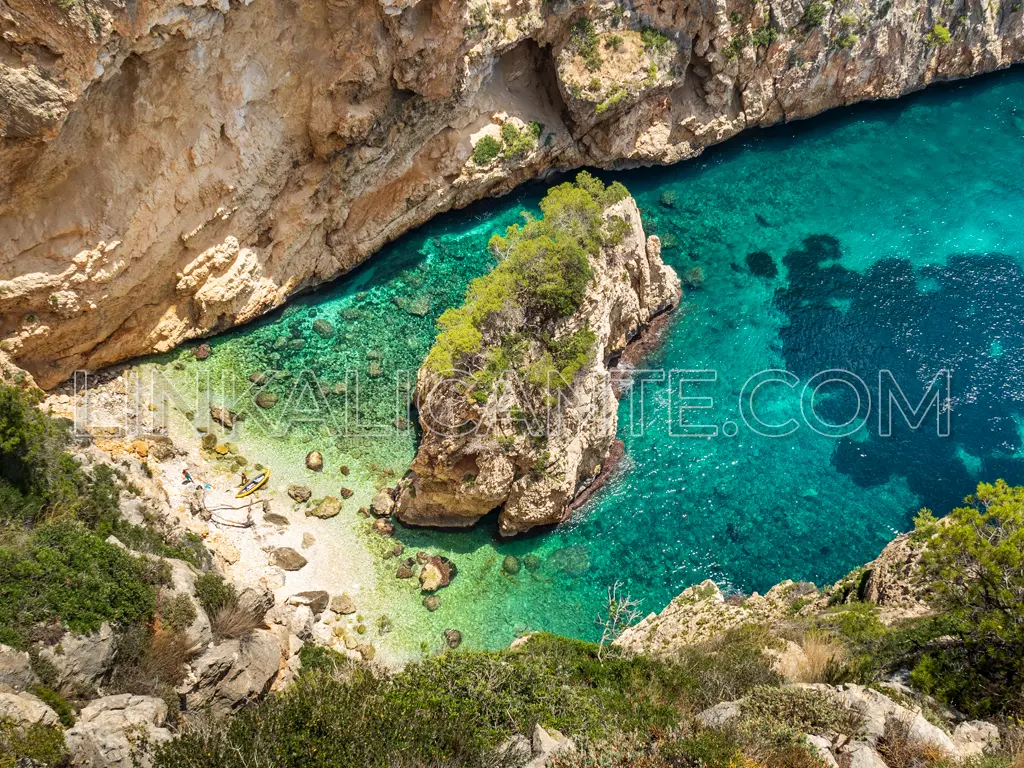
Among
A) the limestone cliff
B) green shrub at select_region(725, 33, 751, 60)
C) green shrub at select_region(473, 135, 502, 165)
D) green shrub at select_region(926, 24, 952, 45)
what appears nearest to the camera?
the limestone cliff

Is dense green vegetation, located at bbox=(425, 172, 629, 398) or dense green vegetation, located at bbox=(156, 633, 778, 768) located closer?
dense green vegetation, located at bbox=(156, 633, 778, 768)

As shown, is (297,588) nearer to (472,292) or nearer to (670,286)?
(472,292)

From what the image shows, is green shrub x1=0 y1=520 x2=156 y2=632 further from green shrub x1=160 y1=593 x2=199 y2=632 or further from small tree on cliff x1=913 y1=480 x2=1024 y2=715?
small tree on cliff x1=913 y1=480 x2=1024 y2=715

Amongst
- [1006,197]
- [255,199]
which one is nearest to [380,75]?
[255,199]

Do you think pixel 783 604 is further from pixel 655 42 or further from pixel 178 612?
pixel 655 42

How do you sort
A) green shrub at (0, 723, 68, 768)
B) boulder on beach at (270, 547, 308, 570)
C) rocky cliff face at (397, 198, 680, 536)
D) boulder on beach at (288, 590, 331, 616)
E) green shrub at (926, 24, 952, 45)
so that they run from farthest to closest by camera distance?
green shrub at (926, 24, 952, 45) < boulder on beach at (270, 547, 308, 570) < rocky cliff face at (397, 198, 680, 536) < boulder on beach at (288, 590, 331, 616) < green shrub at (0, 723, 68, 768)

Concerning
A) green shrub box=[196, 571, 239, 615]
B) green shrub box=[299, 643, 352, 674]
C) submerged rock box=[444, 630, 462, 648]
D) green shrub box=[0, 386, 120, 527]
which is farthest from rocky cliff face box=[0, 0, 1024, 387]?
submerged rock box=[444, 630, 462, 648]
